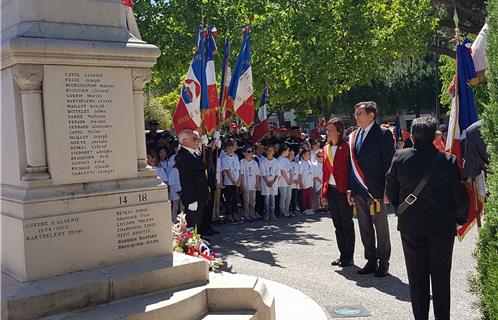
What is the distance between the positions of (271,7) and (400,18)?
23.0 feet

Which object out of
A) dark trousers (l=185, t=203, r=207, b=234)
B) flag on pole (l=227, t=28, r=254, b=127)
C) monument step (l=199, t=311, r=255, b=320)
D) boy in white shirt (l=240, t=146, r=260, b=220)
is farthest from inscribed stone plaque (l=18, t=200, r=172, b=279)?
boy in white shirt (l=240, t=146, r=260, b=220)

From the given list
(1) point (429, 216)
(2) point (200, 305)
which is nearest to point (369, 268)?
(1) point (429, 216)

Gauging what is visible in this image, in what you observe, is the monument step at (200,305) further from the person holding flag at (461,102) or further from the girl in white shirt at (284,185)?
the girl in white shirt at (284,185)

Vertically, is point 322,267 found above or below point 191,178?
below

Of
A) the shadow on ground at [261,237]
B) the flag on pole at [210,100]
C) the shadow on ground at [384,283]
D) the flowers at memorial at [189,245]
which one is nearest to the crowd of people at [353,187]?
the shadow on ground at [384,283]

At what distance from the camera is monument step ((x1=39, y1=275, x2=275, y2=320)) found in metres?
4.09

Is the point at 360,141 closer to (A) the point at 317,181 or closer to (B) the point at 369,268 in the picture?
(B) the point at 369,268

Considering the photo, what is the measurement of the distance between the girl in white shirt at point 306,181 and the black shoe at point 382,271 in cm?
599

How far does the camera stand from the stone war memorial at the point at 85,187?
4.30 m

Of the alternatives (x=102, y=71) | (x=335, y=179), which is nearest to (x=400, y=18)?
(x=335, y=179)

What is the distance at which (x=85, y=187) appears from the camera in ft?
15.2

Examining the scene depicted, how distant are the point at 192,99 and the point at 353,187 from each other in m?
3.90

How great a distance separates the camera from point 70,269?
448cm

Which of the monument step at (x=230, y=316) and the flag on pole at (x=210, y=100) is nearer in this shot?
the monument step at (x=230, y=316)
